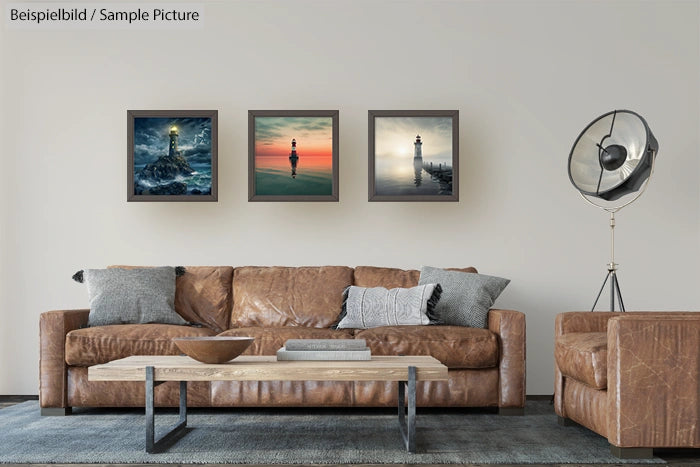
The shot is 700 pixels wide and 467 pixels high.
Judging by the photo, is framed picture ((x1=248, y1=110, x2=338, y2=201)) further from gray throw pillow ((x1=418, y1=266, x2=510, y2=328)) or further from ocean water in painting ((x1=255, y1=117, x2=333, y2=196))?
gray throw pillow ((x1=418, y1=266, x2=510, y2=328))

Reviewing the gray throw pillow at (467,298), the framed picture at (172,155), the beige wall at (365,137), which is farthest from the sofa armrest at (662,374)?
the framed picture at (172,155)

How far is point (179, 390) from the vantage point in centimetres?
395

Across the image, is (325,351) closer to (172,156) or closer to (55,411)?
(55,411)

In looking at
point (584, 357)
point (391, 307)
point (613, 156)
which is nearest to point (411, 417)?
point (584, 357)

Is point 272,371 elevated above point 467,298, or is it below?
below

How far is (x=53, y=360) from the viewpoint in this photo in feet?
13.3

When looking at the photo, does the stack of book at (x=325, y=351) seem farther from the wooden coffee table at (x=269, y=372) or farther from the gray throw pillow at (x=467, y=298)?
the gray throw pillow at (x=467, y=298)

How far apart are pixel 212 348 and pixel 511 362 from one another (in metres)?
1.79

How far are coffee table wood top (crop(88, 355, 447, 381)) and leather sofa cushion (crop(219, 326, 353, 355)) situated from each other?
95cm

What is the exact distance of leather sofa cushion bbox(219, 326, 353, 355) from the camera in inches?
158

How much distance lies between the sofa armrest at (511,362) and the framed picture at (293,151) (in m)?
1.56

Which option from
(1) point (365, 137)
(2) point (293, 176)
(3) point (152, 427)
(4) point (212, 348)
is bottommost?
(3) point (152, 427)

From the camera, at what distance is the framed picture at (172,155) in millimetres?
4969

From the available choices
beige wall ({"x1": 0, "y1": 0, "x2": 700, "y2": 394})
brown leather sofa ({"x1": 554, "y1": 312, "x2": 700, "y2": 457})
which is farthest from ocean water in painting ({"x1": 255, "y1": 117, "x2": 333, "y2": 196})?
brown leather sofa ({"x1": 554, "y1": 312, "x2": 700, "y2": 457})
